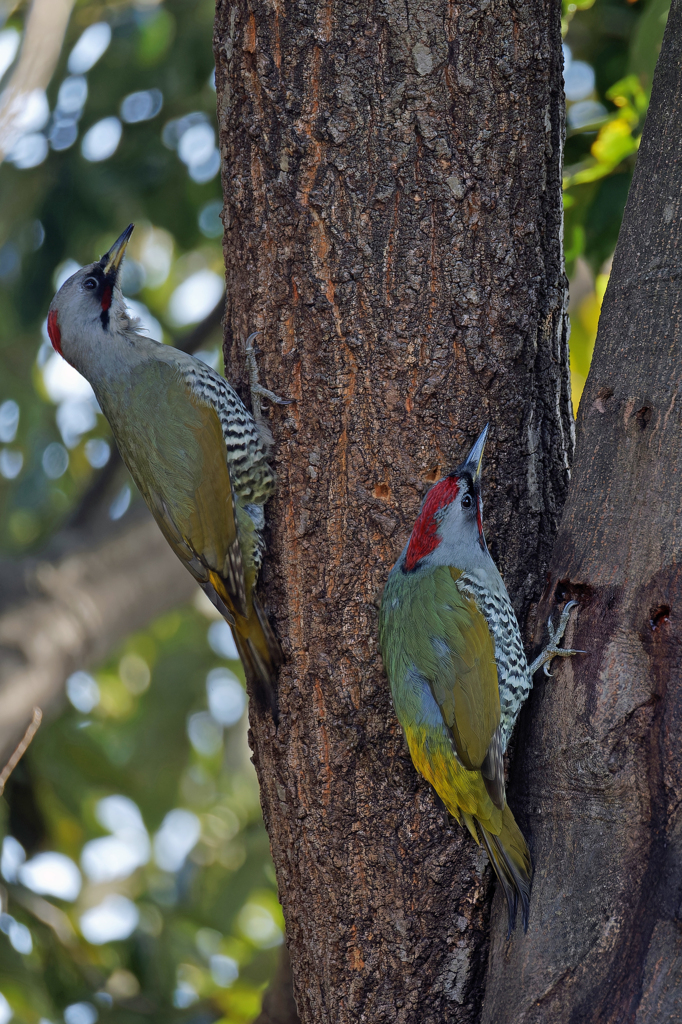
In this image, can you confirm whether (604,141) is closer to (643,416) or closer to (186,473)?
(643,416)

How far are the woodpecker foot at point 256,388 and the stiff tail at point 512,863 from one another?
3.25 ft

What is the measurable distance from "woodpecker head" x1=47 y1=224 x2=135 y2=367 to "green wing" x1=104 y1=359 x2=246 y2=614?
9.7 inches

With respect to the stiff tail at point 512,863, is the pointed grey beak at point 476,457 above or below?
above

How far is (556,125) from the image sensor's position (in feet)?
6.96

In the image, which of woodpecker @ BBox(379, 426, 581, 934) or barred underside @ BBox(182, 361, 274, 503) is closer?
woodpecker @ BBox(379, 426, 581, 934)

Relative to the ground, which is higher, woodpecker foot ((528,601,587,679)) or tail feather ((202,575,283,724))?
woodpecker foot ((528,601,587,679))

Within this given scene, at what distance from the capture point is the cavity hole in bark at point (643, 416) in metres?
1.84

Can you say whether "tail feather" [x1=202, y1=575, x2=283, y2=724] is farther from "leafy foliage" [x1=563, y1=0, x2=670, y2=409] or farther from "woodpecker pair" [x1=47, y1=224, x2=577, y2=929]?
"leafy foliage" [x1=563, y1=0, x2=670, y2=409]

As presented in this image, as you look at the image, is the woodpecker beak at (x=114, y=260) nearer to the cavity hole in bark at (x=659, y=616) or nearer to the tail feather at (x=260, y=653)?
the tail feather at (x=260, y=653)

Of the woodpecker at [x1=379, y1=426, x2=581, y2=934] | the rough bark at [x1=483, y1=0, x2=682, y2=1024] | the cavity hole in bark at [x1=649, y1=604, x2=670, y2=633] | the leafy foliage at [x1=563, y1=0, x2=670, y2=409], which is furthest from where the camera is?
the leafy foliage at [x1=563, y1=0, x2=670, y2=409]

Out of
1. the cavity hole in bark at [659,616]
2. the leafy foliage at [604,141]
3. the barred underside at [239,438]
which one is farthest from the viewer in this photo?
the leafy foliage at [604,141]

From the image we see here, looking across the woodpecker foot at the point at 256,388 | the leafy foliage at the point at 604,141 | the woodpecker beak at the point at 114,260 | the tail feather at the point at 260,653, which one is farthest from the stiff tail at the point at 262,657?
the leafy foliage at the point at 604,141

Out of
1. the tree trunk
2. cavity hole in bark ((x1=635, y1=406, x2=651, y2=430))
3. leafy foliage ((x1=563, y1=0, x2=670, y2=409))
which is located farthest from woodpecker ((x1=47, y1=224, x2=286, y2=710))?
leafy foliage ((x1=563, y1=0, x2=670, y2=409))

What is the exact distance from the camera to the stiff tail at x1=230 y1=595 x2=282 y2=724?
2066 millimetres
